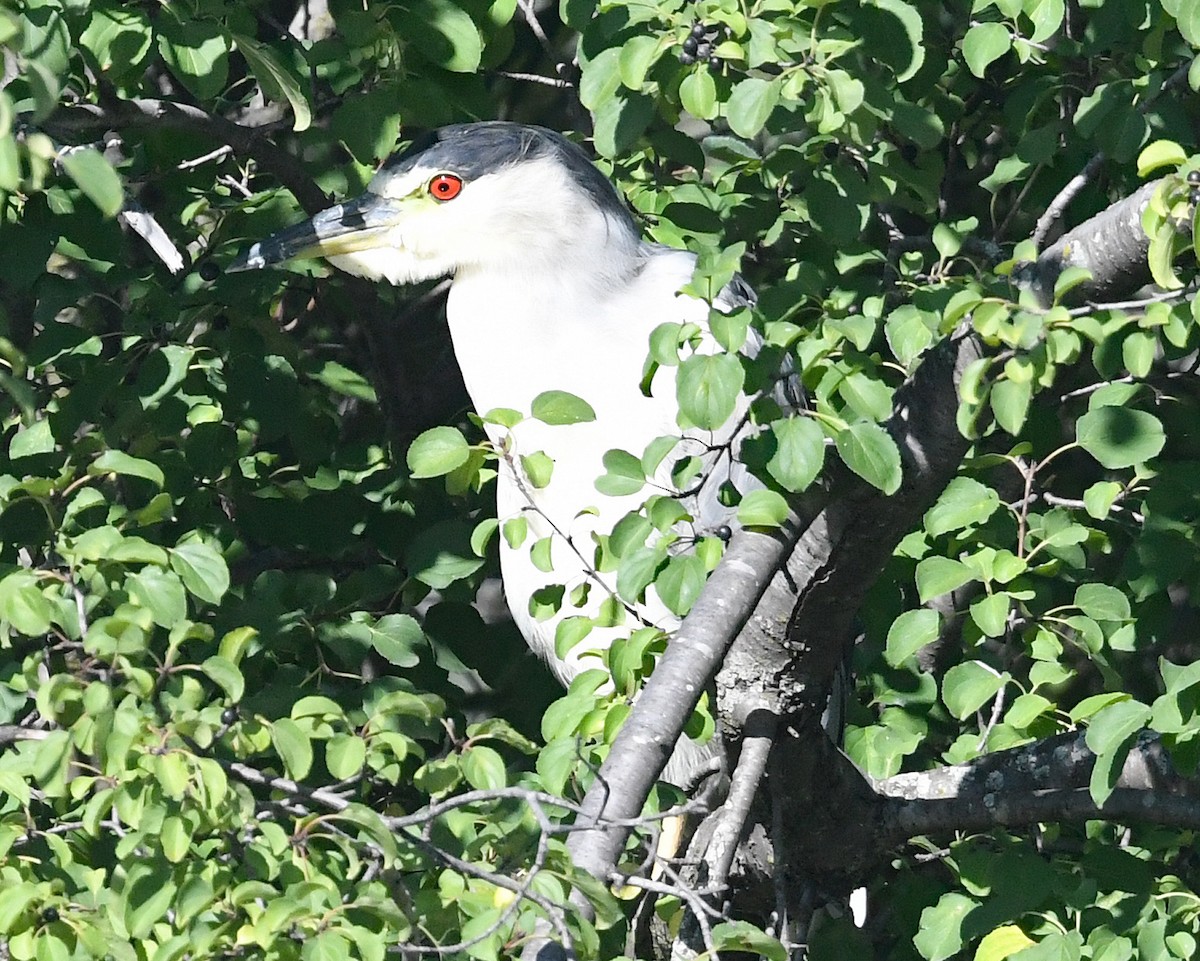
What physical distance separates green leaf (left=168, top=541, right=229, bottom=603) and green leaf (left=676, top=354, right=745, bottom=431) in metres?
0.55

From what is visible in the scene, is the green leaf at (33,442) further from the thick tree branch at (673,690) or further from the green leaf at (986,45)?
the green leaf at (986,45)

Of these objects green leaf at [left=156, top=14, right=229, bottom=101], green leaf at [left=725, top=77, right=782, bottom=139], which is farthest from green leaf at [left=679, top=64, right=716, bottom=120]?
green leaf at [left=156, top=14, right=229, bottom=101]

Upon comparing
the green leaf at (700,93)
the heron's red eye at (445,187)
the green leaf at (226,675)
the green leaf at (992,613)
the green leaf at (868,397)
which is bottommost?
the green leaf at (992,613)

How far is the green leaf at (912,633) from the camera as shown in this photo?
2.02 m

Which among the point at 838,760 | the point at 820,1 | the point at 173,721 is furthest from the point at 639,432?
the point at 173,721

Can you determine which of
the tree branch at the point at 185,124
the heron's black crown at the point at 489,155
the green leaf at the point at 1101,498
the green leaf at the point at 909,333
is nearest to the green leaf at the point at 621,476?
the green leaf at the point at 909,333

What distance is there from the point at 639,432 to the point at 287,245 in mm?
592

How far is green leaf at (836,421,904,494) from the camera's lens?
1.51 meters

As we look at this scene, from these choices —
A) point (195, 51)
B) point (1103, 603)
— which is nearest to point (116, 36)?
point (195, 51)

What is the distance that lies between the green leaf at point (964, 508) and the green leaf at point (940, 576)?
0.04 metres

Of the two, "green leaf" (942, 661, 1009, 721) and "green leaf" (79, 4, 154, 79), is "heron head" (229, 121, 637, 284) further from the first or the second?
"green leaf" (942, 661, 1009, 721)

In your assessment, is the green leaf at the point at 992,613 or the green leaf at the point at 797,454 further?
the green leaf at the point at 992,613

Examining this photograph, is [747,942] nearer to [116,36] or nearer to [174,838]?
[174,838]

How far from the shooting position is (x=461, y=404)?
3.02 metres
